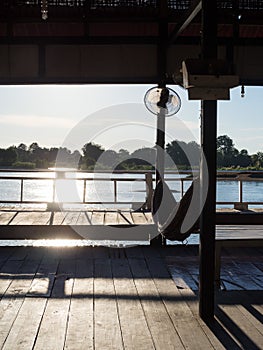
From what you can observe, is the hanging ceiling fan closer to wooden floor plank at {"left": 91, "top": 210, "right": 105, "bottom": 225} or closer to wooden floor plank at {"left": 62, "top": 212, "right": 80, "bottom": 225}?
wooden floor plank at {"left": 91, "top": 210, "right": 105, "bottom": 225}

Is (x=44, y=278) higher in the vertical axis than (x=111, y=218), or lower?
lower

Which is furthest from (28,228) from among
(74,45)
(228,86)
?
(228,86)

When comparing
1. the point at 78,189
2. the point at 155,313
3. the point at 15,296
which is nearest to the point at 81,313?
A: the point at 155,313

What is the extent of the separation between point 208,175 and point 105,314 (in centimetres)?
129

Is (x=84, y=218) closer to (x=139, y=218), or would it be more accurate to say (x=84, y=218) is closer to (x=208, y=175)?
(x=139, y=218)

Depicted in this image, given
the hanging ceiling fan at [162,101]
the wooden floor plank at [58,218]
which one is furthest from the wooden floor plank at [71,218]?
the hanging ceiling fan at [162,101]

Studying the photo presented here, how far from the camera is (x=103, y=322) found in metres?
3.44

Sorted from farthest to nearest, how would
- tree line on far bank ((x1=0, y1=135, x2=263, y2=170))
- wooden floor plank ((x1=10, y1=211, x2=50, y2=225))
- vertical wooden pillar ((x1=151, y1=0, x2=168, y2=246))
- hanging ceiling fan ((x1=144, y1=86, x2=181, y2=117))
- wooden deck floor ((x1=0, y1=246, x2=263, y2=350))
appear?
tree line on far bank ((x1=0, y1=135, x2=263, y2=170))
wooden floor plank ((x1=10, y1=211, x2=50, y2=225))
vertical wooden pillar ((x1=151, y1=0, x2=168, y2=246))
hanging ceiling fan ((x1=144, y1=86, x2=181, y2=117))
wooden deck floor ((x1=0, y1=246, x2=263, y2=350))

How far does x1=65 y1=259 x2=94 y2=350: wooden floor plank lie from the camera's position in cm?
307

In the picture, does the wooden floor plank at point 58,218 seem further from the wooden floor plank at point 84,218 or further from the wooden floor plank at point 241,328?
the wooden floor plank at point 241,328

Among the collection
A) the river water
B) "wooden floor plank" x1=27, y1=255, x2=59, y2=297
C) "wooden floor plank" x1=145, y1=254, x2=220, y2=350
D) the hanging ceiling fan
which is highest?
the hanging ceiling fan

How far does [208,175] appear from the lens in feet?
11.6

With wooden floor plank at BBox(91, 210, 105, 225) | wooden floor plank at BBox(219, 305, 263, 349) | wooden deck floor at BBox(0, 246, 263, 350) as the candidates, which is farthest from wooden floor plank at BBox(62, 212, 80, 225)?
wooden floor plank at BBox(219, 305, 263, 349)

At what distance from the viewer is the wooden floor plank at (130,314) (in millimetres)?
3084
